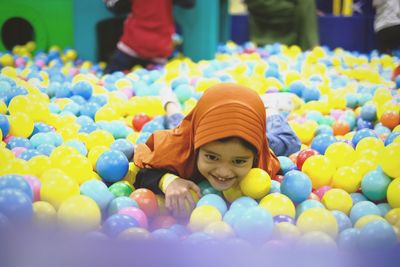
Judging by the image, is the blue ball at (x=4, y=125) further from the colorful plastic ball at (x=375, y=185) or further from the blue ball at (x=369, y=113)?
the blue ball at (x=369, y=113)

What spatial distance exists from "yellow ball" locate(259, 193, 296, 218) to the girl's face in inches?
3.4

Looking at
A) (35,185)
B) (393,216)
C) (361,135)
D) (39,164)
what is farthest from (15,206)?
(361,135)

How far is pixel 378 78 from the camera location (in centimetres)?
249

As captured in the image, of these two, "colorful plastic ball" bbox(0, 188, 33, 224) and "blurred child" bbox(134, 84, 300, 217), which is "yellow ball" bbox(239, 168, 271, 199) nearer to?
"blurred child" bbox(134, 84, 300, 217)

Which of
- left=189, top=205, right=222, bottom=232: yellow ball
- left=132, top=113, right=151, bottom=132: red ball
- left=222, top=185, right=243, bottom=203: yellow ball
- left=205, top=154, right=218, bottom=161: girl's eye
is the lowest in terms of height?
left=132, top=113, right=151, bottom=132: red ball

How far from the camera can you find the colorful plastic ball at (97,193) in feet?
3.85

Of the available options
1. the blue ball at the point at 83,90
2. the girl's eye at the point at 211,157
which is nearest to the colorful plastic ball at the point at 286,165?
the girl's eye at the point at 211,157

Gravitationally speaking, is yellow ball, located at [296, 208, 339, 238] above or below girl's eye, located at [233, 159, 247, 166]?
below

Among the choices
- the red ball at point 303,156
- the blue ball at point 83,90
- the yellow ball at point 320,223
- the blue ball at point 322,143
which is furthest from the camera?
the blue ball at point 83,90

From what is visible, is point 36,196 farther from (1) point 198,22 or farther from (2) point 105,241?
(1) point 198,22

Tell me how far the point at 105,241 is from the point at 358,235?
522 millimetres

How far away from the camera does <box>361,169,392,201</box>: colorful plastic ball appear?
1242 millimetres

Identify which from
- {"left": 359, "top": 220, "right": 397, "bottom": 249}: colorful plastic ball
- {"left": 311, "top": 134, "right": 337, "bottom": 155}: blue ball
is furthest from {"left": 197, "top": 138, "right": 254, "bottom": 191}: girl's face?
{"left": 311, "top": 134, "right": 337, "bottom": 155}: blue ball

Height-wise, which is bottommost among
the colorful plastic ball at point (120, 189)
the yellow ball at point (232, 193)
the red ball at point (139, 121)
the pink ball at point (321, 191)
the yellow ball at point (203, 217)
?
A: the red ball at point (139, 121)
